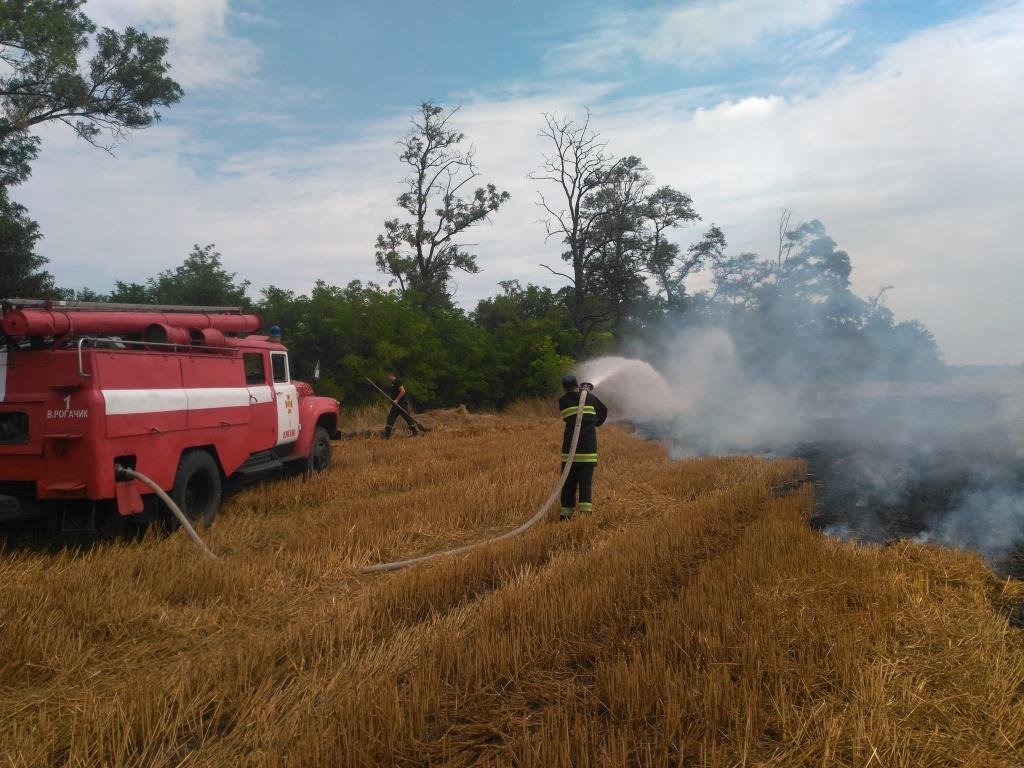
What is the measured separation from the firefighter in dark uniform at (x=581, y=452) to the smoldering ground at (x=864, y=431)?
9.75ft

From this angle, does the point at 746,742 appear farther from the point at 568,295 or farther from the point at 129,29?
the point at 568,295

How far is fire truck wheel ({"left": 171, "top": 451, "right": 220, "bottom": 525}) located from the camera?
799 centimetres

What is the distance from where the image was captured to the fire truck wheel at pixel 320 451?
38.6 ft

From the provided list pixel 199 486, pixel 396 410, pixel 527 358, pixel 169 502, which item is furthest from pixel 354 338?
pixel 169 502

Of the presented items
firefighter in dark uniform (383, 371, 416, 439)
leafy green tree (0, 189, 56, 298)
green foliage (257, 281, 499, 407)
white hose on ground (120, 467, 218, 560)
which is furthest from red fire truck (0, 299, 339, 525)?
leafy green tree (0, 189, 56, 298)

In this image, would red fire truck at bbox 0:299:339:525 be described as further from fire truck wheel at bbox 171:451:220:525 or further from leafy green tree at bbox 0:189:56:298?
leafy green tree at bbox 0:189:56:298

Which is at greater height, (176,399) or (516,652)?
(176,399)

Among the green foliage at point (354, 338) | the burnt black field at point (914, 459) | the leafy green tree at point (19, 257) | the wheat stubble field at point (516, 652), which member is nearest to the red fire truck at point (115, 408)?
the wheat stubble field at point (516, 652)

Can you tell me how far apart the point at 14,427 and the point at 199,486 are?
2120 mm

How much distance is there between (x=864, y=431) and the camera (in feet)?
60.8

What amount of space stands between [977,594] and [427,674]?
4.68 meters

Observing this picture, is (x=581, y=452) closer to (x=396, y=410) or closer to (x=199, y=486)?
(x=199, y=486)

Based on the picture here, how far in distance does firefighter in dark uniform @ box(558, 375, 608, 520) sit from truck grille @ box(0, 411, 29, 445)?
576 cm

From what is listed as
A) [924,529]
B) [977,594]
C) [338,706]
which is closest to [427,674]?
[338,706]
